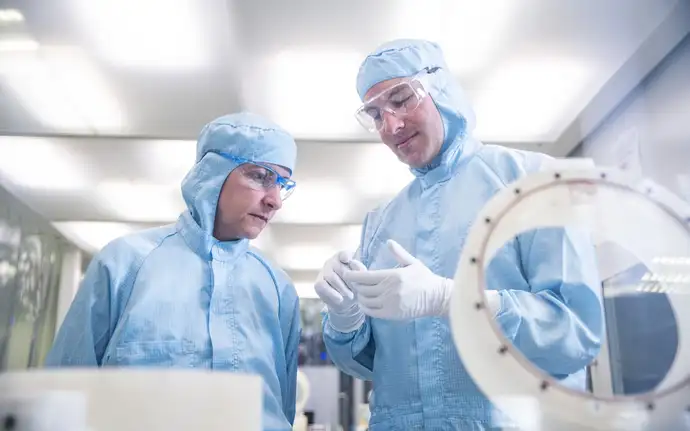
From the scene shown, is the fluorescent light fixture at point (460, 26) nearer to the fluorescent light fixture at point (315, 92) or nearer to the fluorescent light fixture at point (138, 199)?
the fluorescent light fixture at point (315, 92)

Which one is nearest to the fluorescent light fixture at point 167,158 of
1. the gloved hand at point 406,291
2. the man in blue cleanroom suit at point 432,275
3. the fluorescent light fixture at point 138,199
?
the fluorescent light fixture at point 138,199

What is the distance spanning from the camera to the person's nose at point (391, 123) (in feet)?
3.82

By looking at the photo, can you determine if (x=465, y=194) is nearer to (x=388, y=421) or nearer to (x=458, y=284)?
(x=458, y=284)

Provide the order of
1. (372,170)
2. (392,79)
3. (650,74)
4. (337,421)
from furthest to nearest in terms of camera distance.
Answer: (337,421), (372,170), (650,74), (392,79)

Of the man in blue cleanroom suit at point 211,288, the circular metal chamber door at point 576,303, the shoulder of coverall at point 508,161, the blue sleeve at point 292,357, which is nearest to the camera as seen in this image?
the circular metal chamber door at point 576,303

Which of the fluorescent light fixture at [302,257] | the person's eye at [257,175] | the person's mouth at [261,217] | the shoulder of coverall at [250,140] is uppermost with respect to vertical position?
the shoulder of coverall at [250,140]

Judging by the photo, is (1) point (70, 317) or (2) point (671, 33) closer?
(1) point (70, 317)

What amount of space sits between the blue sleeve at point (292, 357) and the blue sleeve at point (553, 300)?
54 cm

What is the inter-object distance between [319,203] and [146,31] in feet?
2.18

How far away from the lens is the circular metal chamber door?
0.78m

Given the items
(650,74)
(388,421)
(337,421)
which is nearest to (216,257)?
(388,421)

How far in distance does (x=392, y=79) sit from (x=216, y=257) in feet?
1.73

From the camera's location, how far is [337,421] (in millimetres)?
3088

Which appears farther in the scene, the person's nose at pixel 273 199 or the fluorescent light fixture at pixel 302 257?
the fluorescent light fixture at pixel 302 257
